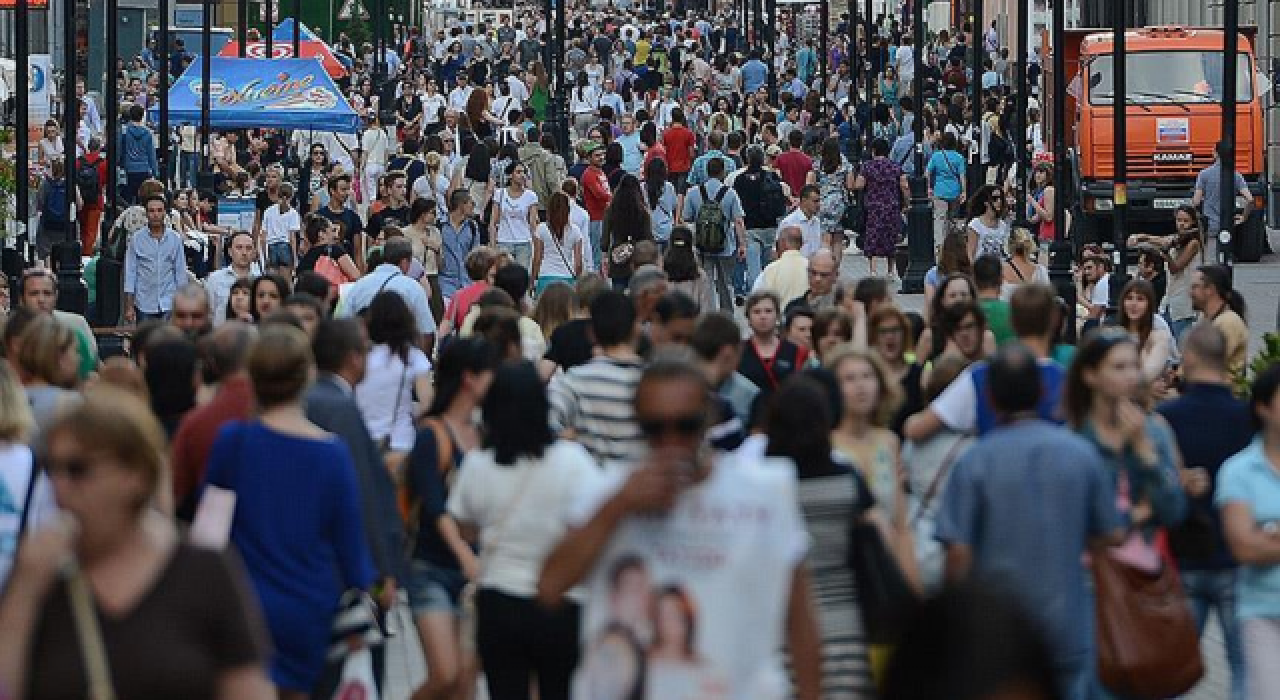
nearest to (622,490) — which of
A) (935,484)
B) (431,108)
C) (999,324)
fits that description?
(935,484)

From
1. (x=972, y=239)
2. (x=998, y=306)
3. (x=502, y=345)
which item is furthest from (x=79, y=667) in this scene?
(x=972, y=239)

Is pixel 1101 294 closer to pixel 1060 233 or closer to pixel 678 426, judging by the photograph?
pixel 1060 233

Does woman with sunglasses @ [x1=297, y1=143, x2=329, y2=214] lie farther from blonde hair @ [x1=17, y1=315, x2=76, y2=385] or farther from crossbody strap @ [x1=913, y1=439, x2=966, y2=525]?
crossbody strap @ [x1=913, y1=439, x2=966, y2=525]

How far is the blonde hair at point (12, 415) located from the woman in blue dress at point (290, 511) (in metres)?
0.62

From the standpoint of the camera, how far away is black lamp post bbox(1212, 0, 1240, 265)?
2278 cm

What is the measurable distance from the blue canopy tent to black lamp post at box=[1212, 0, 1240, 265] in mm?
12601

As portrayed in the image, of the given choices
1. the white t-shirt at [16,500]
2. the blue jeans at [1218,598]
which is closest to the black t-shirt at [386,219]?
the blue jeans at [1218,598]

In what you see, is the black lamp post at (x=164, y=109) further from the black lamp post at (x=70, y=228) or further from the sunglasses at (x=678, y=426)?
the sunglasses at (x=678, y=426)

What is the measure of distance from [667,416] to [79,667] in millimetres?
1611

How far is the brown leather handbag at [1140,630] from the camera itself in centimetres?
863

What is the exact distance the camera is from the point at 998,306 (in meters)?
13.0

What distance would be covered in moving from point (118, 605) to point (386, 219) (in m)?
18.3

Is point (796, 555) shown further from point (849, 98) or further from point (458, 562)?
point (849, 98)

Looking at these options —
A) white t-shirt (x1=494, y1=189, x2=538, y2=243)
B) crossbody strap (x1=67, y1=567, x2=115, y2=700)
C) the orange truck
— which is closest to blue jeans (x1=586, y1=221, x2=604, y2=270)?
white t-shirt (x1=494, y1=189, x2=538, y2=243)
